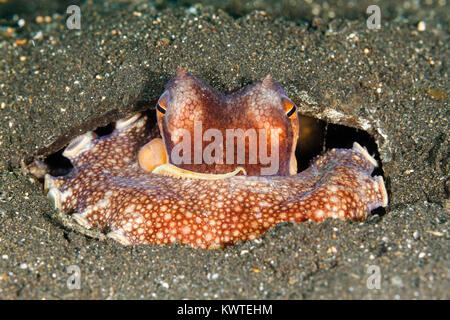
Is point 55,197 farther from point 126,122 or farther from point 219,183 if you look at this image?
point 219,183

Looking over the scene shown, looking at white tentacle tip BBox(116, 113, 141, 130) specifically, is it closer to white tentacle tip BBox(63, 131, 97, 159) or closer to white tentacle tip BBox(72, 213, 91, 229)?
white tentacle tip BBox(63, 131, 97, 159)

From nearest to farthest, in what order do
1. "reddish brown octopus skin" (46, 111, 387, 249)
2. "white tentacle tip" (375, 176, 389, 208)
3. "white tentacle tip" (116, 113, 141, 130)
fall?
1. "reddish brown octopus skin" (46, 111, 387, 249)
2. "white tentacle tip" (375, 176, 389, 208)
3. "white tentacle tip" (116, 113, 141, 130)

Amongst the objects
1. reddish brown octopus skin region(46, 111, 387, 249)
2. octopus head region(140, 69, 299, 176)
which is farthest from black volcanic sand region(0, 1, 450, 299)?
octopus head region(140, 69, 299, 176)

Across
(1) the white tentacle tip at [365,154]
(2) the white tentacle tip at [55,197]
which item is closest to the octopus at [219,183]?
(2) the white tentacle tip at [55,197]

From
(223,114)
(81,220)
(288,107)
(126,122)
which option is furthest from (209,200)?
(126,122)

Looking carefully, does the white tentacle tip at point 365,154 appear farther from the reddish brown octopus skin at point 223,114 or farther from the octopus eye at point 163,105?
the octopus eye at point 163,105

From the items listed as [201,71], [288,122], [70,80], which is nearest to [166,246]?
[288,122]
